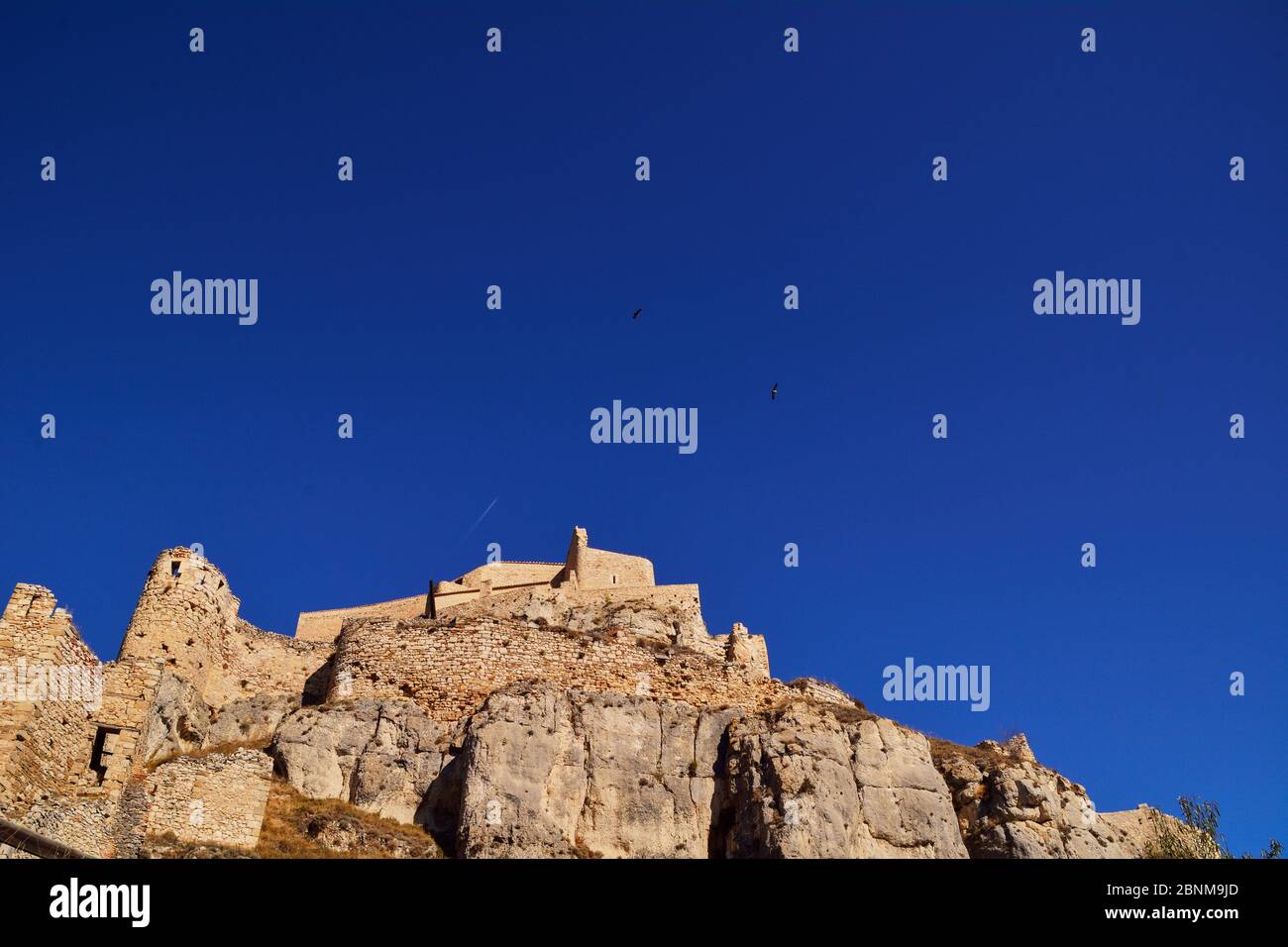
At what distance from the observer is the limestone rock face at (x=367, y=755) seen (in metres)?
36.2

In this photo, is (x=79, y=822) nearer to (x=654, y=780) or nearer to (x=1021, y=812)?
(x=654, y=780)

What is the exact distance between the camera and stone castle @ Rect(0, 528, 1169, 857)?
3117 cm

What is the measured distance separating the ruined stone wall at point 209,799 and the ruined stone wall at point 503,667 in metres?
6.71

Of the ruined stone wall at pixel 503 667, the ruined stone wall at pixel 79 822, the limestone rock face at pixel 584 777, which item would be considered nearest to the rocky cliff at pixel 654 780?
the limestone rock face at pixel 584 777

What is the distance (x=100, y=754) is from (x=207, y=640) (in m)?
9.83

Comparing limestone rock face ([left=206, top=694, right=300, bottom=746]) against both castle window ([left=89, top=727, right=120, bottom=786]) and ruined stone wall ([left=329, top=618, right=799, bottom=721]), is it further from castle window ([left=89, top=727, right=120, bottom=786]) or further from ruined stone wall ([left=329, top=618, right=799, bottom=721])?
castle window ([left=89, top=727, right=120, bottom=786])

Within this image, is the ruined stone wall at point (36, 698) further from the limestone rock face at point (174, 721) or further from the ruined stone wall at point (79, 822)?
the limestone rock face at point (174, 721)

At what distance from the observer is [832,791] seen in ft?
118
